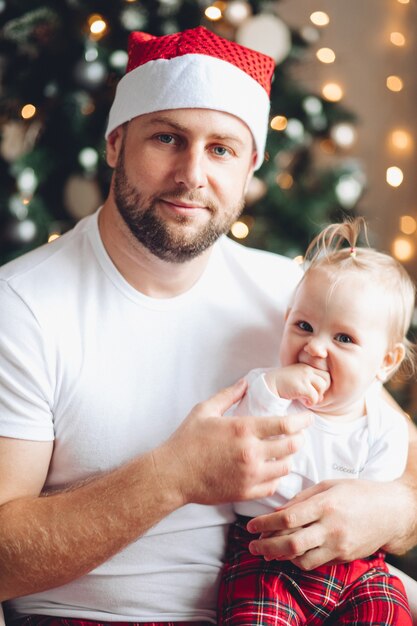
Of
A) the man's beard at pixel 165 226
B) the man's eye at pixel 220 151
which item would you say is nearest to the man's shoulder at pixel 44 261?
the man's beard at pixel 165 226

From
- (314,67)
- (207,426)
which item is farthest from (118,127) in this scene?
(314,67)

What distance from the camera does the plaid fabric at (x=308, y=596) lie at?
4.56ft

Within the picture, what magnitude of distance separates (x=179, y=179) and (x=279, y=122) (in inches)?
46.8

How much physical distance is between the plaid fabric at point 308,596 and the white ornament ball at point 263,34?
5.82ft

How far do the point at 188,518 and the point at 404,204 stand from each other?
6.71 ft

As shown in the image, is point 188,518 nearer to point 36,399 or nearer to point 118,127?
point 36,399

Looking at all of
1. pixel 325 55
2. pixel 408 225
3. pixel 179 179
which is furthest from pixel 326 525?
pixel 325 55

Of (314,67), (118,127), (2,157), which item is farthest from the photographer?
(314,67)

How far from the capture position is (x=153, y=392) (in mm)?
1555

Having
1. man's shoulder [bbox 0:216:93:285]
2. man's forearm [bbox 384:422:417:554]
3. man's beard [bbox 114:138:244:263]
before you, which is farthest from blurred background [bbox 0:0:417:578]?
man's beard [bbox 114:138:244:263]

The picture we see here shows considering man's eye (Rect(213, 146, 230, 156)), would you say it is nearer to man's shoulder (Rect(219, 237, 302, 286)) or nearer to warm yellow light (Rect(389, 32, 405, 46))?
man's shoulder (Rect(219, 237, 302, 286))

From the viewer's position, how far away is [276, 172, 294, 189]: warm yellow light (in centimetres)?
281

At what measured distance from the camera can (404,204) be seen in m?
3.10

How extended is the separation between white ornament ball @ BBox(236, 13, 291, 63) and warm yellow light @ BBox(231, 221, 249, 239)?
630mm
